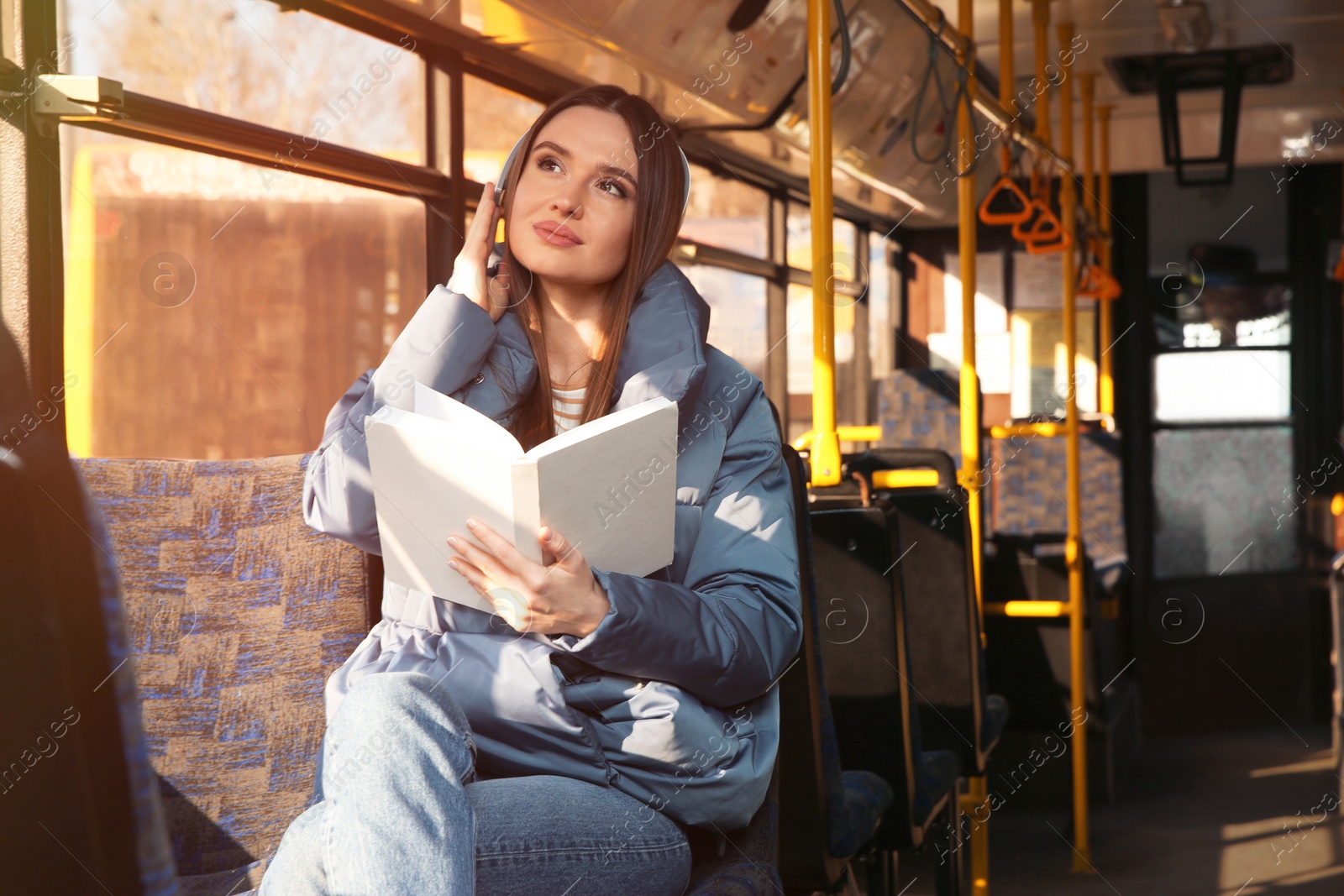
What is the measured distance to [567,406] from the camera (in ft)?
5.03

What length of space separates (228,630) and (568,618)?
764 millimetres

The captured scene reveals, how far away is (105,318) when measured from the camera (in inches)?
80.6

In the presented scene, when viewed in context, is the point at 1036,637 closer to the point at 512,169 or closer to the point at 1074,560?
the point at 1074,560

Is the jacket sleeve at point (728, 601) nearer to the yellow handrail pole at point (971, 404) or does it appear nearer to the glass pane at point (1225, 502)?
the yellow handrail pole at point (971, 404)

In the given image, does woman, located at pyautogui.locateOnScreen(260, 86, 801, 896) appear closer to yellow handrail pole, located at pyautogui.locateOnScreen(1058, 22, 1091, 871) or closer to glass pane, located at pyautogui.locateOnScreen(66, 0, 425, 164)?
glass pane, located at pyautogui.locateOnScreen(66, 0, 425, 164)

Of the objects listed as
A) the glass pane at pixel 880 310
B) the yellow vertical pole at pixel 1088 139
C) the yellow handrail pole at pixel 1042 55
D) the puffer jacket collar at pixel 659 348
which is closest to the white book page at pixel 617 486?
the puffer jacket collar at pixel 659 348

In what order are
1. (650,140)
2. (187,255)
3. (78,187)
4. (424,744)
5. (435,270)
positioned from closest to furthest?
(424,744)
(650,140)
(78,187)
(187,255)
(435,270)

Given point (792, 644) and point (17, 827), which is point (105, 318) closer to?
point (792, 644)

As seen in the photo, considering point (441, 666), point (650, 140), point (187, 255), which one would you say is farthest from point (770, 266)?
point (441, 666)

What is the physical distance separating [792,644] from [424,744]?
48cm

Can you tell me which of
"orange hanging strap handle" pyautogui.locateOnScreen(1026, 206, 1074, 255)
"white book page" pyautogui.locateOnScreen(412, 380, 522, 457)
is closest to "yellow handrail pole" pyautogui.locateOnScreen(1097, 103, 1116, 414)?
"orange hanging strap handle" pyautogui.locateOnScreen(1026, 206, 1074, 255)

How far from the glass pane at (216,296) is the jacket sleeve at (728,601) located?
1.22 m

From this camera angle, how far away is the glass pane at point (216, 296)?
80.0 inches

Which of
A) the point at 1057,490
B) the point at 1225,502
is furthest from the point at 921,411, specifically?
the point at 1225,502
